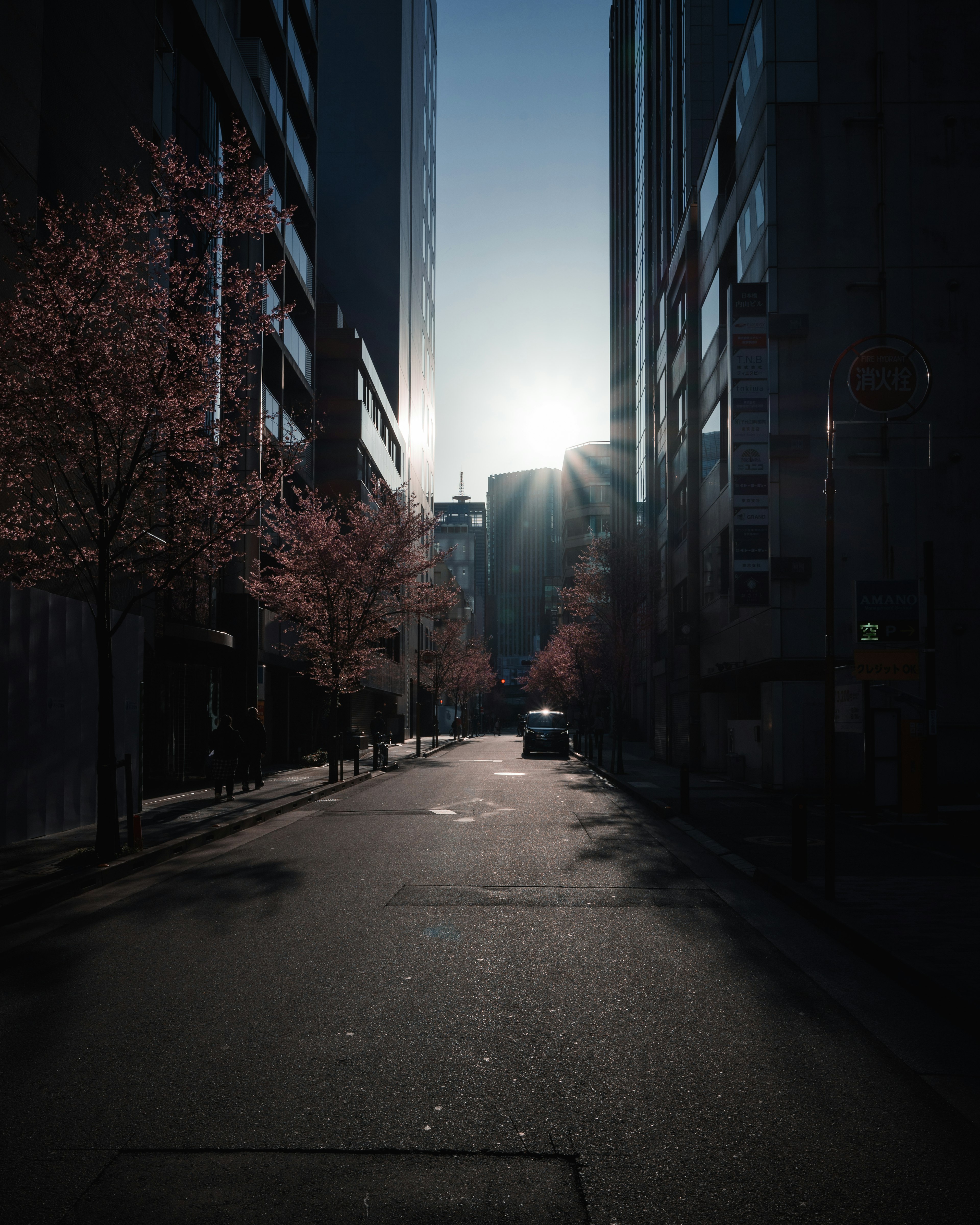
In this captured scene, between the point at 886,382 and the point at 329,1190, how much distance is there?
1328cm

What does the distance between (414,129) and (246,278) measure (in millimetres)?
75938

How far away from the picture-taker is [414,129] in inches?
3287

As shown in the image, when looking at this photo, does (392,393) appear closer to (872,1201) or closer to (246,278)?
Result: (246,278)

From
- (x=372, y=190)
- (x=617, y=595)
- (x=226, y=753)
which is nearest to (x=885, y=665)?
(x=226, y=753)

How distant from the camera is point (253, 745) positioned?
24375mm

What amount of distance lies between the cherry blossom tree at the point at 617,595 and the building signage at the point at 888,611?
2322cm

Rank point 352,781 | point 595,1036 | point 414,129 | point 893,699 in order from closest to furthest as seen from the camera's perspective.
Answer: point 595,1036, point 893,699, point 352,781, point 414,129

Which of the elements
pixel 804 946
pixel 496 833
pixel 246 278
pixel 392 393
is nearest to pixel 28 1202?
pixel 804 946

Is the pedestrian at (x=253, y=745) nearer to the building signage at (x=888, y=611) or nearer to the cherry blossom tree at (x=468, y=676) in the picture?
the building signage at (x=888, y=611)

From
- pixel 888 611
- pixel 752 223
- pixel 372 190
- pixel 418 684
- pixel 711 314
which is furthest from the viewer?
pixel 372 190

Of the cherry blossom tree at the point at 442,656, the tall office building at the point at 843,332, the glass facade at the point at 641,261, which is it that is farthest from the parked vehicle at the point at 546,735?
the cherry blossom tree at the point at 442,656

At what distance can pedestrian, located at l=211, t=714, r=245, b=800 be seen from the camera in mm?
21109

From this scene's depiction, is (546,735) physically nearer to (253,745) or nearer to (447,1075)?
(253,745)

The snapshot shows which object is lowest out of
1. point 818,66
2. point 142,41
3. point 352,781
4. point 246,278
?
point 352,781
